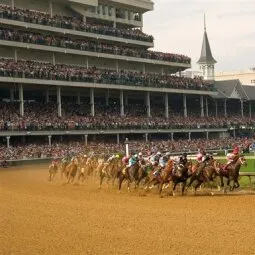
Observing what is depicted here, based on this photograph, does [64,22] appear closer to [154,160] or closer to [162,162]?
[154,160]

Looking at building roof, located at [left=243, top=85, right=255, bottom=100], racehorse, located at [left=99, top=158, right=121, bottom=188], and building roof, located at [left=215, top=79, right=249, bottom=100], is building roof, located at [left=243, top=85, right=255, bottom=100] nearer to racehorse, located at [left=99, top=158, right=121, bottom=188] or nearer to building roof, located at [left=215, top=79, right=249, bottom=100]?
building roof, located at [left=215, top=79, right=249, bottom=100]

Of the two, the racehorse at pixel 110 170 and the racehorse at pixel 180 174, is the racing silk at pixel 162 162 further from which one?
the racehorse at pixel 110 170

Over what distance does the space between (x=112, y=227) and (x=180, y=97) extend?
5660cm

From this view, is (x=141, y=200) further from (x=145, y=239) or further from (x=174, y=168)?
(x=145, y=239)

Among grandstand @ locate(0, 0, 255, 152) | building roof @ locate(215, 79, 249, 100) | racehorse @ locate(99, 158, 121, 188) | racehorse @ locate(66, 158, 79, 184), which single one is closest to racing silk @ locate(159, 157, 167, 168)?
racehorse @ locate(99, 158, 121, 188)

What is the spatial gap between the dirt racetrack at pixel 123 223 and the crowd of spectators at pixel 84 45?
28381 millimetres

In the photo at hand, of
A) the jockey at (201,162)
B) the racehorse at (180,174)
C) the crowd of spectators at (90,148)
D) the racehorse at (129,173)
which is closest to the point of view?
the racehorse at (180,174)

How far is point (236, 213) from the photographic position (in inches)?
698

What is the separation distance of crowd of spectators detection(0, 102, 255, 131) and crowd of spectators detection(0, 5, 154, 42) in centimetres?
765

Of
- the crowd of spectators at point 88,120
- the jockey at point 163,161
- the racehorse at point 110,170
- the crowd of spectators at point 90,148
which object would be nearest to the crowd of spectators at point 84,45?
the crowd of spectators at point 88,120

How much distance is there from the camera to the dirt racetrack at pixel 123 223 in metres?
13.0

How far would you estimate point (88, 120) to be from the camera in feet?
175

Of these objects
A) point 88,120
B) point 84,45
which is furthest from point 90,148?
point 84,45

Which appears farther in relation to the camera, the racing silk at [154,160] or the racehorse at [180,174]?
the racing silk at [154,160]
